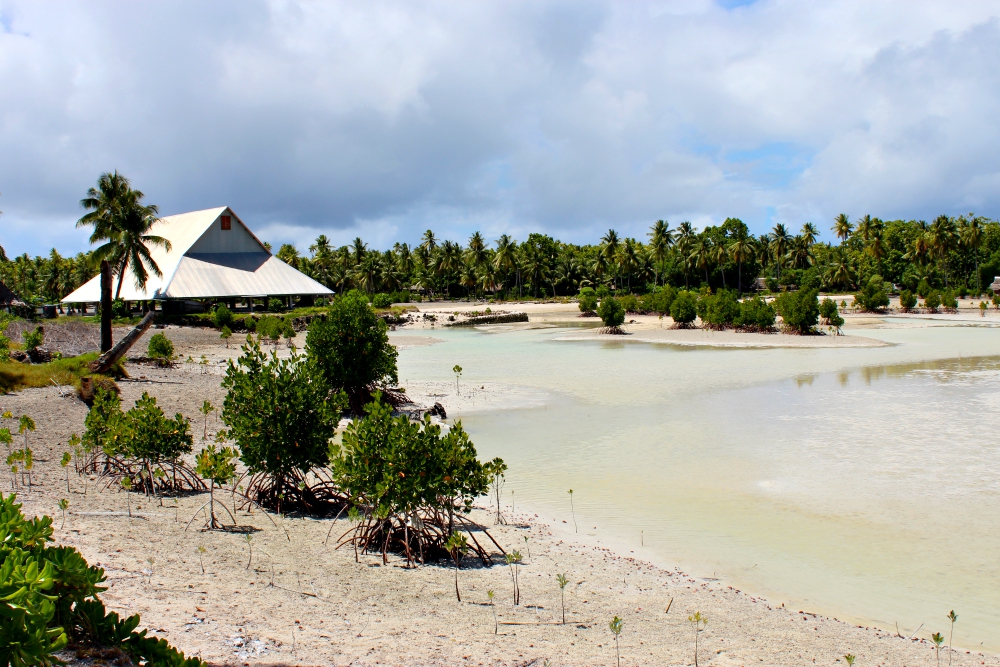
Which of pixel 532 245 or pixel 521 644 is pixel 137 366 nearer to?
pixel 521 644

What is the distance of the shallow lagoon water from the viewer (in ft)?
26.3

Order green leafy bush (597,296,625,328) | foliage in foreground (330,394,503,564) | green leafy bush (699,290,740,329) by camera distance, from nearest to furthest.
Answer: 1. foliage in foreground (330,394,503,564)
2. green leafy bush (699,290,740,329)
3. green leafy bush (597,296,625,328)

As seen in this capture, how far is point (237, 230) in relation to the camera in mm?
63594

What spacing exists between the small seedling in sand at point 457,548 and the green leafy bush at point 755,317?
40.5 meters

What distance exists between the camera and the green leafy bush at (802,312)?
139 feet

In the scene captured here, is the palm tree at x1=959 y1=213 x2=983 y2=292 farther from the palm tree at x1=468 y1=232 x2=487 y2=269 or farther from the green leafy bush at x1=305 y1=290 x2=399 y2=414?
the green leafy bush at x1=305 y1=290 x2=399 y2=414

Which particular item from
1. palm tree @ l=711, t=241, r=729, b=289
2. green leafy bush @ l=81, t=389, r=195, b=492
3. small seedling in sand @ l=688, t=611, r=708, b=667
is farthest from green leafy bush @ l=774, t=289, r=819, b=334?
palm tree @ l=711, t=241, r=729, b=289

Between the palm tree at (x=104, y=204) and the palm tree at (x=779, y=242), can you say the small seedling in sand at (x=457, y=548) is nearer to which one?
the palm tree at (x=104, y=204)

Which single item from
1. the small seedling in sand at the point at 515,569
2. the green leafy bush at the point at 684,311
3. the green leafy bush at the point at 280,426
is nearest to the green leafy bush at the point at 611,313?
the green leafy bush at the point at 684,311

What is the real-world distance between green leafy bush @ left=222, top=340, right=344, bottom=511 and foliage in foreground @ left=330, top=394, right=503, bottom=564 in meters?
1.24

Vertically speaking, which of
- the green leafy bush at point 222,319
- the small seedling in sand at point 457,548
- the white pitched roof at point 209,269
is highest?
the white pitched roof at point 209,269

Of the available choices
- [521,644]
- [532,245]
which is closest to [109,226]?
[521,644]

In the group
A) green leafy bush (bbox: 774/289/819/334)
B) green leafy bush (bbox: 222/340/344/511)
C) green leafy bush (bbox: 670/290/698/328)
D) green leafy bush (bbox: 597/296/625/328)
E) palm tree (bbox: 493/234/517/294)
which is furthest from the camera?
palm tree (bbox: 493/234/517/294)

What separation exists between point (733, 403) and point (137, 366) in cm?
1933
